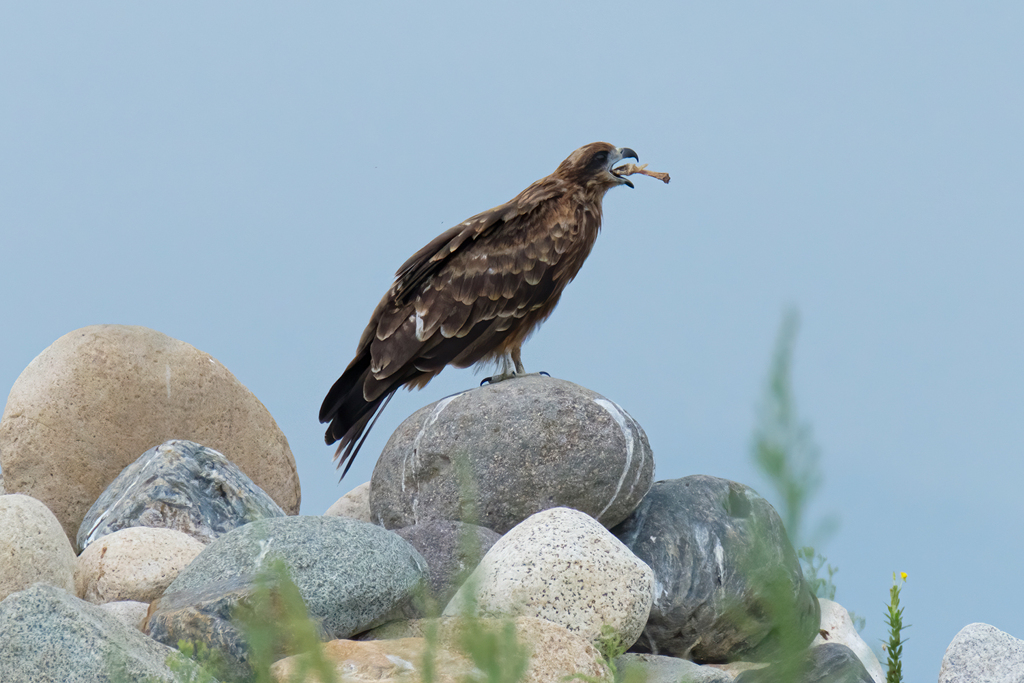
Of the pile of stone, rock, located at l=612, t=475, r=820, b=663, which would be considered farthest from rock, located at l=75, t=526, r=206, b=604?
rock, located at l=612, t=475, r=820, b=663

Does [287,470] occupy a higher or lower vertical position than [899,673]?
lower

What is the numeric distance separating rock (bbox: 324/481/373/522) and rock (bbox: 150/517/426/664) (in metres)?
3.37

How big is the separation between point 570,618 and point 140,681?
238cm

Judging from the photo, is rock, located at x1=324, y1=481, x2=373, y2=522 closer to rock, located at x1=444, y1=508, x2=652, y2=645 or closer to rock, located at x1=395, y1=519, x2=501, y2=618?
rock, located at x1=395, y1=519, x2=501, y2=618

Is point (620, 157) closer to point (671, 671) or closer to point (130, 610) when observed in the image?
point (671, 671)

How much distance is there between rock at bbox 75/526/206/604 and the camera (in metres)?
6.17

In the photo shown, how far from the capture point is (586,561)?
5.59m

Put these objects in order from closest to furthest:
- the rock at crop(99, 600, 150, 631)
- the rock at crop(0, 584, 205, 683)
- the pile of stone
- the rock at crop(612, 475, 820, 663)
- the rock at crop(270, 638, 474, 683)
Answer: the rock at crop(0, 584, 205, 683), the rock at crop(270, 638, 474, 683), the pile of stone, the rock at crop(99, 600, 150, 631), the rock at crop(612, 475, 820, 663)

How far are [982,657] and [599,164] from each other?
448cm

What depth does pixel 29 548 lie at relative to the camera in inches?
230

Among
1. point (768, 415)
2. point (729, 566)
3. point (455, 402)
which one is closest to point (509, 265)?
point (455, 402)

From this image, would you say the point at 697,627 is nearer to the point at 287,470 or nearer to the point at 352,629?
the point at 352,629

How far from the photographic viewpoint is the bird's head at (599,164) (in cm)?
842

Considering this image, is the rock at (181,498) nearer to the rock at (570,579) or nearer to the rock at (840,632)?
the rock at (570,579)
